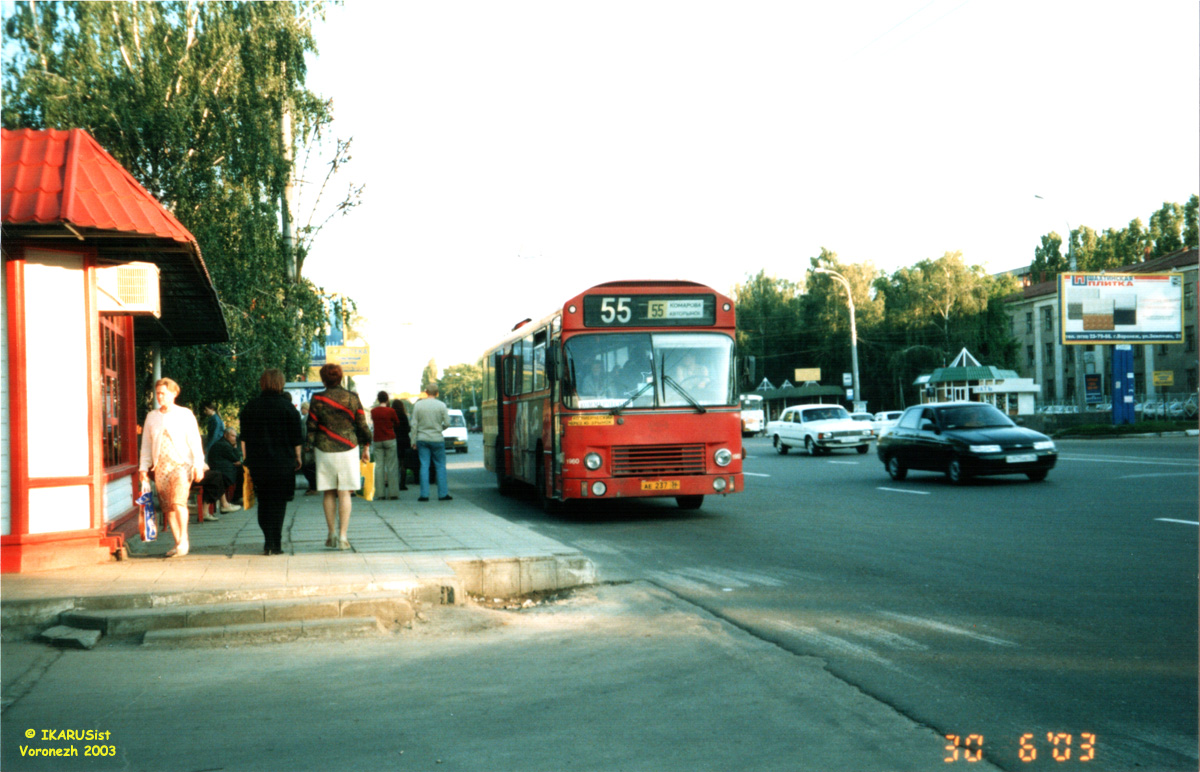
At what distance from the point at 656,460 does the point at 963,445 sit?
26.4 feet

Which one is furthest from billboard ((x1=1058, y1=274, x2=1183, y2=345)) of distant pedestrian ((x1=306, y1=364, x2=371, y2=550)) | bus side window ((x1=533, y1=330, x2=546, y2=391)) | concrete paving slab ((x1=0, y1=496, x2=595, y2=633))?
distant pedestrian ((x1=306, y1=364, x2=371, y2=550))

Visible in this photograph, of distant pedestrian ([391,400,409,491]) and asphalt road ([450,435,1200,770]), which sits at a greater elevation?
distant pedestrian ([391,400,409,491])

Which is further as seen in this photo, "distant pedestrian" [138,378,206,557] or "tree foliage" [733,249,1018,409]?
"tree foliage" [733,249,1018,409]

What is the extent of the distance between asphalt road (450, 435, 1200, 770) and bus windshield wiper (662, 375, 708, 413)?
5.27 ft

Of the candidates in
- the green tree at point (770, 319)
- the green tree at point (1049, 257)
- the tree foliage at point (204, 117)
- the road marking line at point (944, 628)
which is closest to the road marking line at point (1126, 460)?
the road marking line at point (944, 628)

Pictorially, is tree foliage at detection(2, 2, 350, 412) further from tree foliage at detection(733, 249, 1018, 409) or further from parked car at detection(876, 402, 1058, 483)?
tree foliage at detection(733, 249, 1018, 409)

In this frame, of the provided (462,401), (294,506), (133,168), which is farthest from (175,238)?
(462,401)

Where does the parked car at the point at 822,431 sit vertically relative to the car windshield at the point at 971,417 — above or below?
below

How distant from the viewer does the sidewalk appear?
7.63m

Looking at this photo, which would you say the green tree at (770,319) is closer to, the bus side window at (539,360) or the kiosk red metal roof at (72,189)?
the bus side window at (539,360)

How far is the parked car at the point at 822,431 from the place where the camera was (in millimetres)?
34219

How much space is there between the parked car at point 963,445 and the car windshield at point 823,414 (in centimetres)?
1296

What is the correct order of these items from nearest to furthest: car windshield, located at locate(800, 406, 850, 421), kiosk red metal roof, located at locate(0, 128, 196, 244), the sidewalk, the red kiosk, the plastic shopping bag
→ the sidewalk
kiosk red metal roof, located at locate(0, 128, 196, 244)
the red kiosk
the plastic shopping bag
car windshield, located at locate(800, 406, 850, 421)

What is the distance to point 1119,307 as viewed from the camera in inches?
1881
